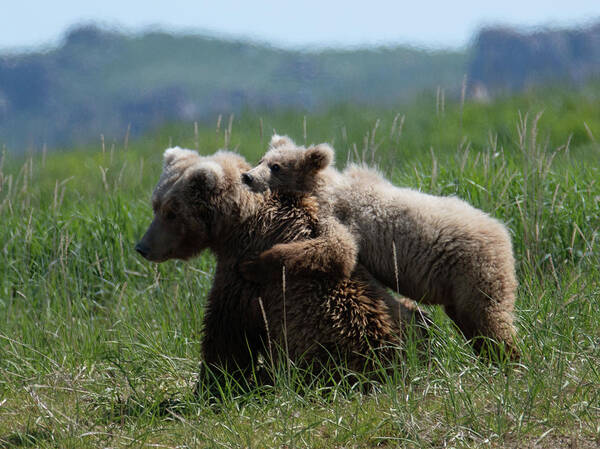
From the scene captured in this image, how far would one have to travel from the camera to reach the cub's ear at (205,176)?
4.07 m

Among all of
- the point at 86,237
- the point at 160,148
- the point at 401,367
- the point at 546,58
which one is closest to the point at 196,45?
the point at 546,58

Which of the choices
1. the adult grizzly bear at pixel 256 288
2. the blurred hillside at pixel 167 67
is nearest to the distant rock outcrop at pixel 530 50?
the blurred hillside at pixel 167 67

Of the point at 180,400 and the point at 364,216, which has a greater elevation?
the point at 364,216

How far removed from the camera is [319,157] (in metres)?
4.11

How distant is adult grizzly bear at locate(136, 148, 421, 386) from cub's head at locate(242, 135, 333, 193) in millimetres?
56

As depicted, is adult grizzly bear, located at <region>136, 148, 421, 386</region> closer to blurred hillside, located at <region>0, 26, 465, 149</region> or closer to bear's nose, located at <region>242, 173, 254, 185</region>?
bear's nose, located at <region>242, 173, 254, 185</region>

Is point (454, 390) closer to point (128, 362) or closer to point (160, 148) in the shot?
point (128, 362)

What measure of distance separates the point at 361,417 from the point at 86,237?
387cm

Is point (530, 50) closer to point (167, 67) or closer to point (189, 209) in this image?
point (167, 67)

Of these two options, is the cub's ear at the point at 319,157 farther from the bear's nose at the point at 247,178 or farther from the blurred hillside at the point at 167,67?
the blurred hillside at the point at 167,67

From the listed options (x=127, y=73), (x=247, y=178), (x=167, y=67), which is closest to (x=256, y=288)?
(x=247, y=178)

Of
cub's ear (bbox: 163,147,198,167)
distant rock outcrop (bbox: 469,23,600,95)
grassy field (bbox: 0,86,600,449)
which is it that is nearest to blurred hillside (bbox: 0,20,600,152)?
distant rock outcrop (bbox: 469,23,600,95)

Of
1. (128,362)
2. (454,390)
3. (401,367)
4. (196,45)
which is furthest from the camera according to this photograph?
(196,45)

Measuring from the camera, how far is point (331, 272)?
12.8 feet
